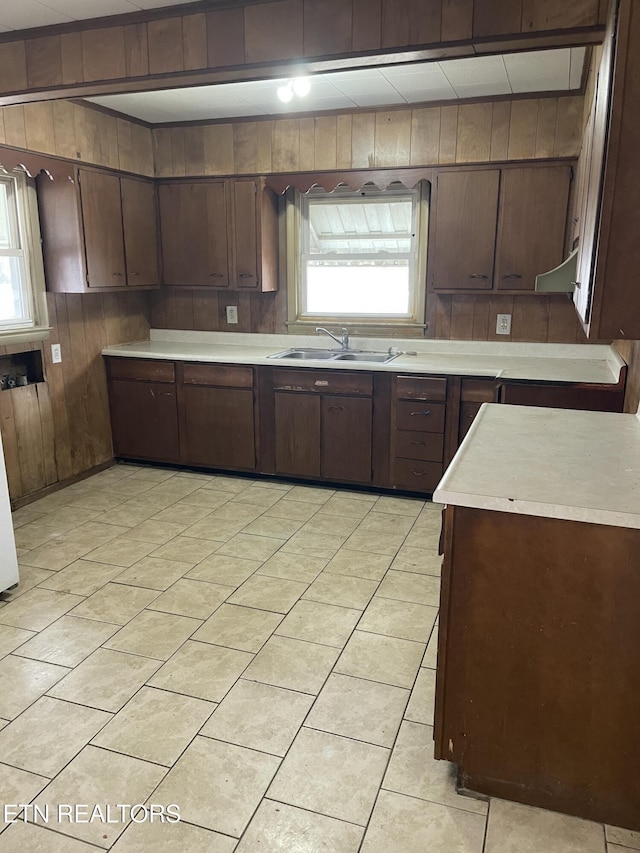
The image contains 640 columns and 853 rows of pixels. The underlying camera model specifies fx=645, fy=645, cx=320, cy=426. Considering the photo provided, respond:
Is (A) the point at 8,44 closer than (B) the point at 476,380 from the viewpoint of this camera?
Yes

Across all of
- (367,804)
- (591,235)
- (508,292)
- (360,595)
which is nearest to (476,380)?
(508,292)

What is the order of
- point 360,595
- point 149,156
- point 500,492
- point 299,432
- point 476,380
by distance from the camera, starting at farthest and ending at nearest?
point 149,156 → point 299,432 → point 476,380 → point 360,595 → point 500,492

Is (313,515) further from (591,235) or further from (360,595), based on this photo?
(591,235)

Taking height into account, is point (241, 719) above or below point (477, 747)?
below

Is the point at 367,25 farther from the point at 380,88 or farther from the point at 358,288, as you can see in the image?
the point at 358,288

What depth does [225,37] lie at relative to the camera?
228 cm

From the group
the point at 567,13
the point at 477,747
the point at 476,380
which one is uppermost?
the point at 567,13

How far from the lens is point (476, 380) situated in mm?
3893

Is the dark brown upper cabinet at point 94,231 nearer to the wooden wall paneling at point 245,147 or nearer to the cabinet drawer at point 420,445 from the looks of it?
the wooden wall paneling at point 245,147

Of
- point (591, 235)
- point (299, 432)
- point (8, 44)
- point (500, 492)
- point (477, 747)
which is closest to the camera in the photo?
point (500, 492)

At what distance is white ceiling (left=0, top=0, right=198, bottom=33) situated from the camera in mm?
2307

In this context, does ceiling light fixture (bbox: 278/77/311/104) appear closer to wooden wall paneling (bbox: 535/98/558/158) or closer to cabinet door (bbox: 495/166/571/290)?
cabinet door (bbox: 495/166/571/290)

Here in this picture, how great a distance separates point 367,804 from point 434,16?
2.38 metres

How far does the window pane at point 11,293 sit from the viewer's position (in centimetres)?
396
